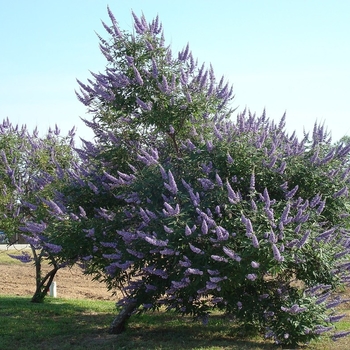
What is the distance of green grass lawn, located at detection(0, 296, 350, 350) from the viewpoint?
936 cm

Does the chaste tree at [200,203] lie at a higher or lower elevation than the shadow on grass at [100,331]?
higher

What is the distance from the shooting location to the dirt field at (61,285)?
58.0 feet

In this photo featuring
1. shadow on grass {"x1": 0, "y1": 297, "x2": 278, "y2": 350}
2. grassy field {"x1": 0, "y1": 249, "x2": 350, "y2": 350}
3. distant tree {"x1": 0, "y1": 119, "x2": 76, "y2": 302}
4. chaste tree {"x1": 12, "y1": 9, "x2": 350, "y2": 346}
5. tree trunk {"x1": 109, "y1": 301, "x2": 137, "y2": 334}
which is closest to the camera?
chaste tree {"x1": 12, "y1": 9, "x2": 350, "y2": 346}

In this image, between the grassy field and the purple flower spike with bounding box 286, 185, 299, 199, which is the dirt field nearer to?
the grassy field

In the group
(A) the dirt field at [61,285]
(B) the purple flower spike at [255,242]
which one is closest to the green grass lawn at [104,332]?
(B) the purple flower spike at [255,242]

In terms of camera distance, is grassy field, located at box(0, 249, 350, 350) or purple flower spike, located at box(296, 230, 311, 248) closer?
purple flower spike, located at box(296, 230, 311, 248)

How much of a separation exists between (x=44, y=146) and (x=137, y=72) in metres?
5.78

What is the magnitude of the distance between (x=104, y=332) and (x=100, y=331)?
164mm

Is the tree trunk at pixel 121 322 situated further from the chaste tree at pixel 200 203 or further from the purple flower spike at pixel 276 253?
the purple flower spike at pixel 276 253

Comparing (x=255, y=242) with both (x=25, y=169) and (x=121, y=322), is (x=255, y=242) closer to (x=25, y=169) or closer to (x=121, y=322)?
(x=121, y=322)

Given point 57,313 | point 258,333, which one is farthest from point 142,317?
point 258,333

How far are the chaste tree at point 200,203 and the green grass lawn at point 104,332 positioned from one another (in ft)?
1.56

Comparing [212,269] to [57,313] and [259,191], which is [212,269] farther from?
[57,313]

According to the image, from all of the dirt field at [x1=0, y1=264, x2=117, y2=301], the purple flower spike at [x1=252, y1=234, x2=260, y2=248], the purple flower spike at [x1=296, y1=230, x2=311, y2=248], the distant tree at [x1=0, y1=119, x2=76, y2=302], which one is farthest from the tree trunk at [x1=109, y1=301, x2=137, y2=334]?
the dirt field at [x1=0, y1=264, x2=117, y2=301]
